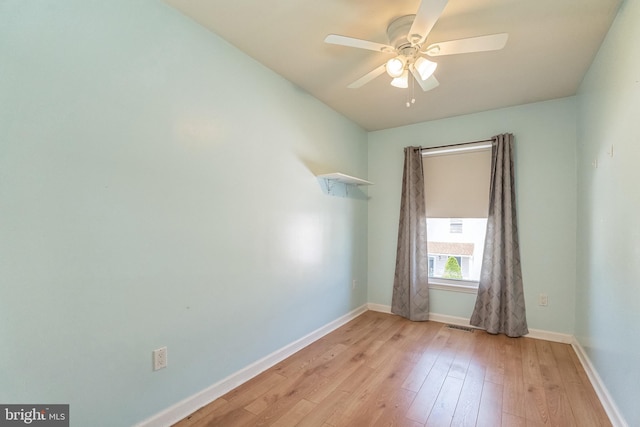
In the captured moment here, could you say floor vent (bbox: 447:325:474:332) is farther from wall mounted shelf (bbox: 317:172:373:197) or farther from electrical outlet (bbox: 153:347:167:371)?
electrical outlet (bbox: 153:347:167:371)

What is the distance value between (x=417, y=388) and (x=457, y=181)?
2309 mm

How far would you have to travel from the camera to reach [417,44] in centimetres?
172

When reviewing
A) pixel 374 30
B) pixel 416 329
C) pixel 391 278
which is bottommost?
pixel 416 329

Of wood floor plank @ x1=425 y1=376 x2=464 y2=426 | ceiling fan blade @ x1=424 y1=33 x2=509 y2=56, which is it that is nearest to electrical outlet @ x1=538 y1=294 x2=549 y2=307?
wood floor plank @ x1=425 y1=376 x2=464 y2=426

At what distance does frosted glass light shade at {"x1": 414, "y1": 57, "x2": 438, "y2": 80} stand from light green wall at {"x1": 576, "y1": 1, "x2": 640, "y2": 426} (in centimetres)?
98

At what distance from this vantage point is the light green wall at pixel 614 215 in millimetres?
1510

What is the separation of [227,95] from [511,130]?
2945mm

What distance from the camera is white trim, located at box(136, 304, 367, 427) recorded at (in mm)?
1652

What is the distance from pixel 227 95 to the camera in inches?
81.2

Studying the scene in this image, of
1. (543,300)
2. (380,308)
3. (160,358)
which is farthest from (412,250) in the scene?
(160,358)

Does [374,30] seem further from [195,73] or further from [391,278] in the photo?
[391,278]

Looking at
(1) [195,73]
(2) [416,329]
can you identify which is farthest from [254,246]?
(2) [416,329]

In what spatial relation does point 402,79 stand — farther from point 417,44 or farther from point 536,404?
point 536,404

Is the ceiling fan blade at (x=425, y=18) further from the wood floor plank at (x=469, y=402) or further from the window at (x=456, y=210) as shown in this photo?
the wood floor plank at (x=469, y=402)
